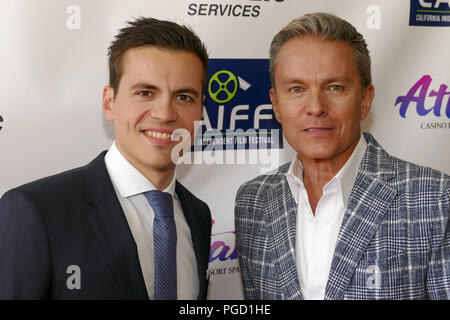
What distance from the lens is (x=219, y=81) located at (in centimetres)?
228

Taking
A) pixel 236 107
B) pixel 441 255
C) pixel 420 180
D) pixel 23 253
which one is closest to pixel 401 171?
pixel 420 180

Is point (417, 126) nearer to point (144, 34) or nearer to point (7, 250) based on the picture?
point (144, 34)

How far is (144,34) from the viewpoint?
169 centimetres

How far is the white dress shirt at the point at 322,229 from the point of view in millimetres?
1729

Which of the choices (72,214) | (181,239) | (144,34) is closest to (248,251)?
(181,239)

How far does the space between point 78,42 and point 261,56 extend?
2.59 feet

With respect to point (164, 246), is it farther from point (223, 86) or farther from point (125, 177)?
point (223, 86)

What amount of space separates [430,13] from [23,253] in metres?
2.11

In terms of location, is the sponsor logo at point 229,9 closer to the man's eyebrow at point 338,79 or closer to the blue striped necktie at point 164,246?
the man's eyebrow at point 338,79

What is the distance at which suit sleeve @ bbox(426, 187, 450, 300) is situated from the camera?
162cm

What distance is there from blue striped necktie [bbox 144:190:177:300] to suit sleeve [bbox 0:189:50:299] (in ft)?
1.14

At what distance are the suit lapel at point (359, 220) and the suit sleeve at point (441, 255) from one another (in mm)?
156

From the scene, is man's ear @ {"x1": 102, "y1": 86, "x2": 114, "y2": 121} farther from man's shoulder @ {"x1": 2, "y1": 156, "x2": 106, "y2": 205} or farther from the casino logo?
the casino logo

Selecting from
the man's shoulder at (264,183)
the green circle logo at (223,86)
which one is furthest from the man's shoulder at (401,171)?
the green circle logo at (223,86)
